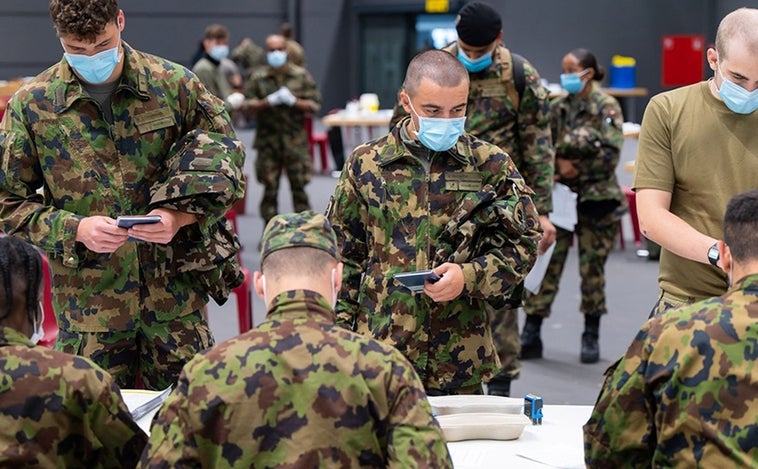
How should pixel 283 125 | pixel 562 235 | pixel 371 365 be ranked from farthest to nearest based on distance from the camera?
pixel 283 125 < pixel 562 235 < pixel 371 365

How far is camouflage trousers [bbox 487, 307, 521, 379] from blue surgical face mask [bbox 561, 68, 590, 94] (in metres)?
2.06

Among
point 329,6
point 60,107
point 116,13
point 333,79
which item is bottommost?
point 333,79

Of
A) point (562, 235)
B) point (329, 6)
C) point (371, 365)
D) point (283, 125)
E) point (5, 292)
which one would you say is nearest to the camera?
point (371, 365)

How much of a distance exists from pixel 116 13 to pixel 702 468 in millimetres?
1990

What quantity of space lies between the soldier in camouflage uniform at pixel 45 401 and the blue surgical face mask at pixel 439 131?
1.26 m

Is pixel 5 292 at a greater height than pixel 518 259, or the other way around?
pixel 5 292

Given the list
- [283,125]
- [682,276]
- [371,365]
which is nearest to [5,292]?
[371,365]

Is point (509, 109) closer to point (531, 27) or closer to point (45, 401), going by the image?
point (45, 401)

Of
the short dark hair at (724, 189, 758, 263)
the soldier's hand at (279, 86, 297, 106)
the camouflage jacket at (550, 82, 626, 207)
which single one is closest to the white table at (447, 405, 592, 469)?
the short dark hair at (724, 189, 758, 263)

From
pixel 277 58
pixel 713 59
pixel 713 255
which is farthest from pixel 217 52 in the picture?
pixel 713 255

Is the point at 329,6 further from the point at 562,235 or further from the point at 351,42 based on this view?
the point at 562,235

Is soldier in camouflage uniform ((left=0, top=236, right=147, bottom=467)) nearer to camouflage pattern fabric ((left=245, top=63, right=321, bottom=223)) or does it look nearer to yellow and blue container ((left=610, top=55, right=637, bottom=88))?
camouflage pattern fabric ((left=245, top=63, right=321, bottom=223))

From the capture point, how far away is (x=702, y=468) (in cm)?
224

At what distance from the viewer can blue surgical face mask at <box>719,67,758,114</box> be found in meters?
3.13
